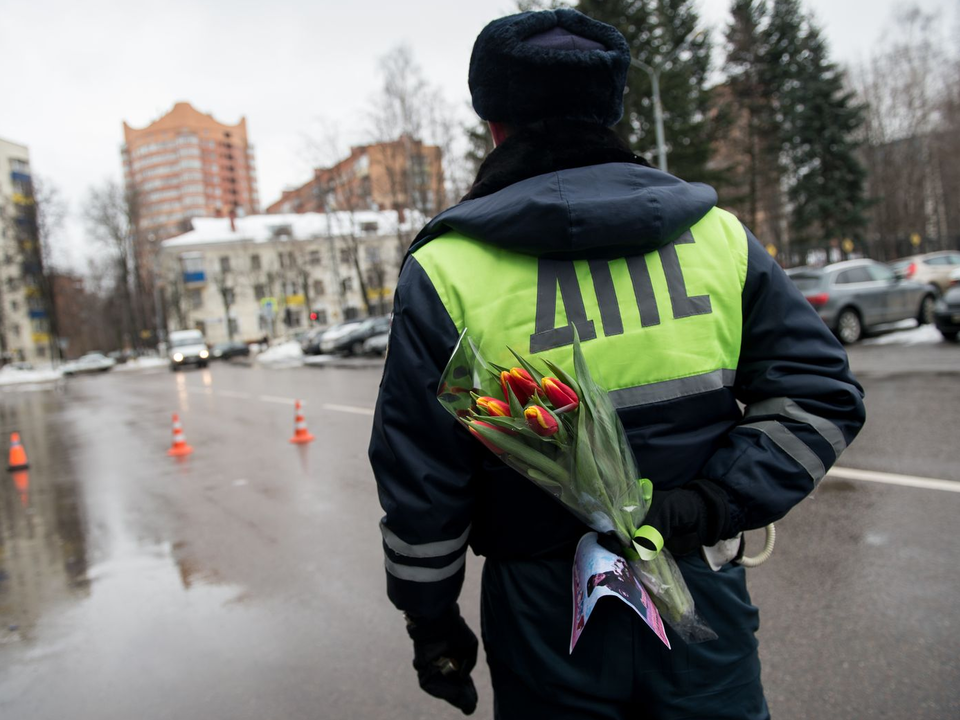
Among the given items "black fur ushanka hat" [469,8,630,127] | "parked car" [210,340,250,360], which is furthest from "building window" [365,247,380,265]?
"black fur ushanka hat" [469,8,630,127]

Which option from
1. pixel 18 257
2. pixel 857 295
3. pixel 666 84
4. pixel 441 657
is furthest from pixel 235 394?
pixel 18 257

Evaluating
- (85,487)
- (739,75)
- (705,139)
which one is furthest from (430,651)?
(739,75)

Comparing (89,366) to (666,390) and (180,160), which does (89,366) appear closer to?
(666,390)

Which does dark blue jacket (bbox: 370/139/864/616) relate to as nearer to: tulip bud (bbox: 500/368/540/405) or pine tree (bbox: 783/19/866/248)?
tulip bud (bbox: 500/368/540/405)

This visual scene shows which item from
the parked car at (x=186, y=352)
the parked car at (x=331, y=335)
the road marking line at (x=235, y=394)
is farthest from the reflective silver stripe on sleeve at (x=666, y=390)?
the parked car at (x=186, y=352)

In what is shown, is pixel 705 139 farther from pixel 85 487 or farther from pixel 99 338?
pixel 99 338

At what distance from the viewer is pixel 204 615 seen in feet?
13.7

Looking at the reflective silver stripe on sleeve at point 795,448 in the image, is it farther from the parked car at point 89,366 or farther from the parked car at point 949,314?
the parked car at point 89,366

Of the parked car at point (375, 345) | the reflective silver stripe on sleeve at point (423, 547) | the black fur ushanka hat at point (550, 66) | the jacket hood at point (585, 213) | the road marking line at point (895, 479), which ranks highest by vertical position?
the black fur ushanka hat at point (550, 66)

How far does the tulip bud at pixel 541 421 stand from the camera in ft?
4.25

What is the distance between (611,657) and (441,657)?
17.0 inches

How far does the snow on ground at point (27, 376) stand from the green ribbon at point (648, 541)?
48.7 metres

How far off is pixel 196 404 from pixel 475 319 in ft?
55.6

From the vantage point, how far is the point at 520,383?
1346mm
